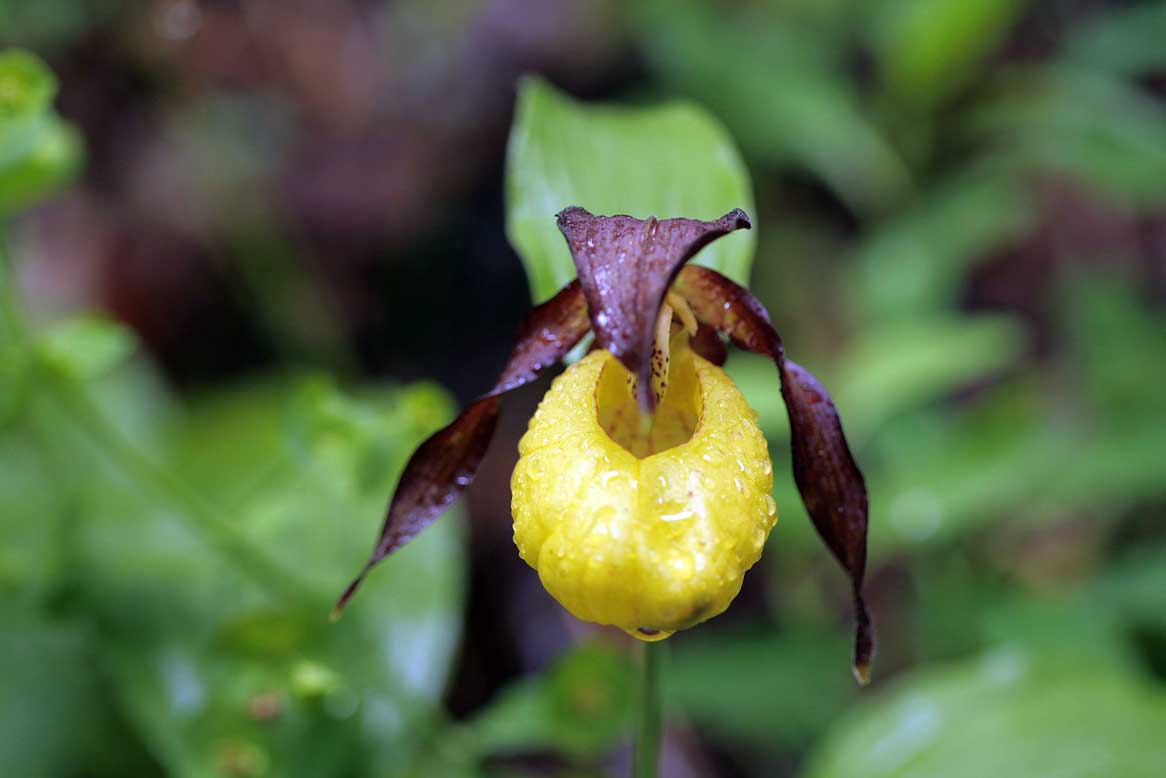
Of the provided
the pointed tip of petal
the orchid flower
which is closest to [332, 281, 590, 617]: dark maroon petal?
the orchid flower

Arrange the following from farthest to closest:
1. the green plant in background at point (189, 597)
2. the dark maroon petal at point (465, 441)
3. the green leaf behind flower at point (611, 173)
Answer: the green plant in background at point (189, 597), the green leaf behind flower at point (611, 173), the dark maroon petal at point (465, 441)

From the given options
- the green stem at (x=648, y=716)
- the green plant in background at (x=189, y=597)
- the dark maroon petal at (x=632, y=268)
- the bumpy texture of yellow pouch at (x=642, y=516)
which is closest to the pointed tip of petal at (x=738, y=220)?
the dark maroon petal at (x=632, y=268)

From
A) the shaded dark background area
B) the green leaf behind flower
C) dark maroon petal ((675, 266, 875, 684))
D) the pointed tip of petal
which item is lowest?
the shaded dark background area

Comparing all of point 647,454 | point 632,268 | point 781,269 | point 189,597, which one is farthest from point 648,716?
point 781,269

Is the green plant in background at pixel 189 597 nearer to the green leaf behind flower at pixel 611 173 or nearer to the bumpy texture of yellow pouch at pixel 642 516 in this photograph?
the green leaf behind flower at pixel 611 173

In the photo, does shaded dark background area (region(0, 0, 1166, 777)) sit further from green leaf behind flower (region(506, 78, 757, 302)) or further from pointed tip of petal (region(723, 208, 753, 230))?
pointed tip of petal (region(723, 208, 753, 230))

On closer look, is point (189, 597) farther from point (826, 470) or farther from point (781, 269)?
point (781, 269)
